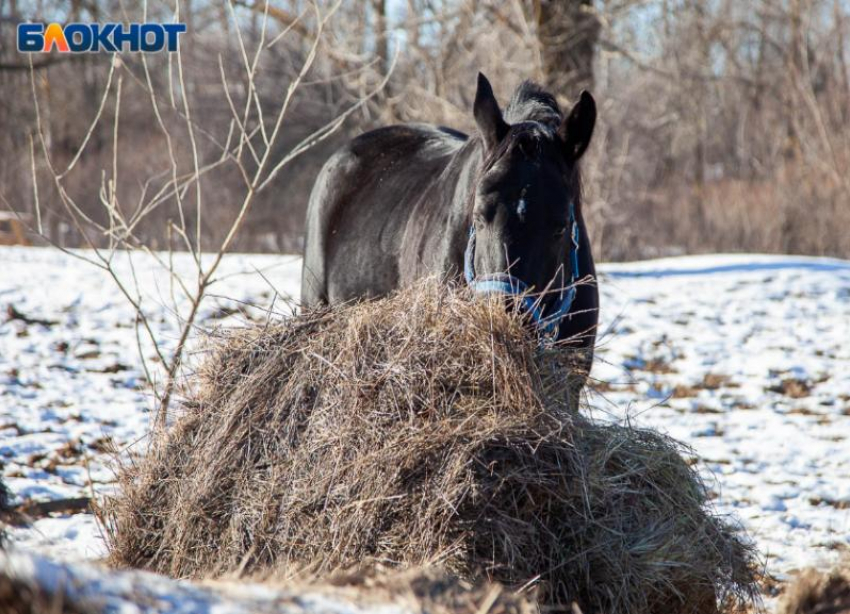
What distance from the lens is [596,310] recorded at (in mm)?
4410

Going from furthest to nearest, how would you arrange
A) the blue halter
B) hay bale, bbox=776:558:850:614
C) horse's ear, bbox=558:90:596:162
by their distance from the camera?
horse's ear, bbox=558:90:596:162
the blue halter
hay bale, bbox=776:558:850:614

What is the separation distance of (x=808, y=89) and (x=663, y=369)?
8074 mm

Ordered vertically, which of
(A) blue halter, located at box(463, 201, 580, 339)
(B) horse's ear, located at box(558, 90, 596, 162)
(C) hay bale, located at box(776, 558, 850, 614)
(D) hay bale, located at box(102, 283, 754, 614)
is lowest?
(C) hay bale, located at box(776, 558, 850, 614)

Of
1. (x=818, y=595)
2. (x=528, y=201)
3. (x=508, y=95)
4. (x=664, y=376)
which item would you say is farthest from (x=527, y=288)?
(x=508, y=95)

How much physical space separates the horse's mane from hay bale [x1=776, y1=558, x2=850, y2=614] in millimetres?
2140

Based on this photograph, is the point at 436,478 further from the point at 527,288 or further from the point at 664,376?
the point at 664,376

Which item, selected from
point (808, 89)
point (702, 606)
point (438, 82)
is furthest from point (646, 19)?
point (702, 606)

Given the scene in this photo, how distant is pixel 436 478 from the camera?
292cm

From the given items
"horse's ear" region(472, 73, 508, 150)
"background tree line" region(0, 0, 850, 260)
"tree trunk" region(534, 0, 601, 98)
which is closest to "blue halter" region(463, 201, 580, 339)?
"horse's ear" region(472, 73, 508, 150)

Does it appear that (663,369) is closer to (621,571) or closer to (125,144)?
Result: (621,571)

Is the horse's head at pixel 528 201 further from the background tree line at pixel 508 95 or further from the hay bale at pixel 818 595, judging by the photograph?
the background tree line at pixel 508 95

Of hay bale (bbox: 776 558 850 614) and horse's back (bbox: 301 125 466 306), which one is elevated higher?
horse's back (bbox: 301 125 466 306)

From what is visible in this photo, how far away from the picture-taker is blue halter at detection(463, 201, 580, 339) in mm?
3372

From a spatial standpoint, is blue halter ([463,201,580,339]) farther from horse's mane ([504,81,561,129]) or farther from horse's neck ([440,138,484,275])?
horse's mane ([504,81,561,129])
